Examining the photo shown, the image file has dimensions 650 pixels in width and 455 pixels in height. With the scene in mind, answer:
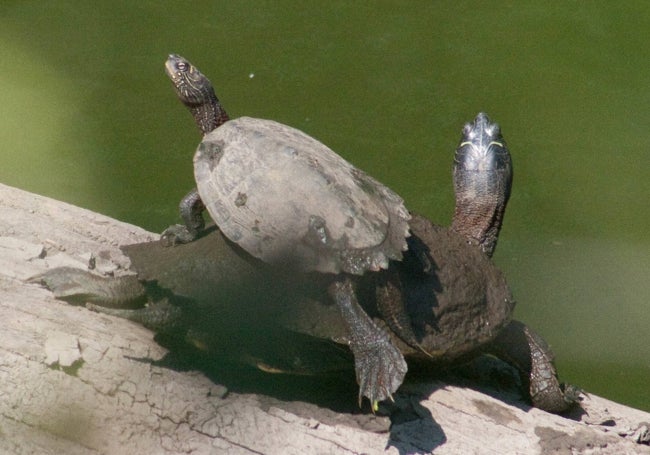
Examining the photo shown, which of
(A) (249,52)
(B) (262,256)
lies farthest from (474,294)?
(A) (249,52)

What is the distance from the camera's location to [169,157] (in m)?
3.90

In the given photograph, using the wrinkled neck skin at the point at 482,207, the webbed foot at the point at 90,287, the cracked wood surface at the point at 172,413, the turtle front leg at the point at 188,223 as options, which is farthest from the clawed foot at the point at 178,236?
the wrinkled neck skin at the point at 482,207

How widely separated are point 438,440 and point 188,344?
688 mm

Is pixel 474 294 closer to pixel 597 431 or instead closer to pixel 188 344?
pixel 597 431

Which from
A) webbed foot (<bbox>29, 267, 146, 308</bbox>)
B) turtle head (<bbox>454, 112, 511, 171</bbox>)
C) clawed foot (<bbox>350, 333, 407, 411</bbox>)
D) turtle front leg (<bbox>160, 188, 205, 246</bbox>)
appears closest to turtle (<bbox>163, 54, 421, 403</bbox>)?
clawed foot (<bbox>350, 333, 407, 411</bbox>)

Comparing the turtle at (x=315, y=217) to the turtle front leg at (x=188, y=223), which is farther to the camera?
the turtle front leg at (x=188, y=223)

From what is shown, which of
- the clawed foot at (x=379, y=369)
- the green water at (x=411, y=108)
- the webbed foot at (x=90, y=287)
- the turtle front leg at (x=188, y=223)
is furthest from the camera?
the green water at (x=411, y=108)

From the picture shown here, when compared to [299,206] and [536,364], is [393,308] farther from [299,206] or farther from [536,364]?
[536,364]

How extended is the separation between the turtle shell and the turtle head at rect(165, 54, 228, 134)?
555 mm

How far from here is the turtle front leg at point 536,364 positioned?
2.38m

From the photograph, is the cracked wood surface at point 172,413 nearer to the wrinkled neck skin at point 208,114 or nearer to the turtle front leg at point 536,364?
the turtle front leg at point 536,364

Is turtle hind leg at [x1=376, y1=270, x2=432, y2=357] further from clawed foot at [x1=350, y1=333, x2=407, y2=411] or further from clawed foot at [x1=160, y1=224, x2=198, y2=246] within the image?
clawed foot at [x1=160, y1=224, x2=198, y2=246]

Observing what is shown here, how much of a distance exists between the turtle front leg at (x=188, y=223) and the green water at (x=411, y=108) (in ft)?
4.05

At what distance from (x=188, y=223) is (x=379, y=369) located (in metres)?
0.76
